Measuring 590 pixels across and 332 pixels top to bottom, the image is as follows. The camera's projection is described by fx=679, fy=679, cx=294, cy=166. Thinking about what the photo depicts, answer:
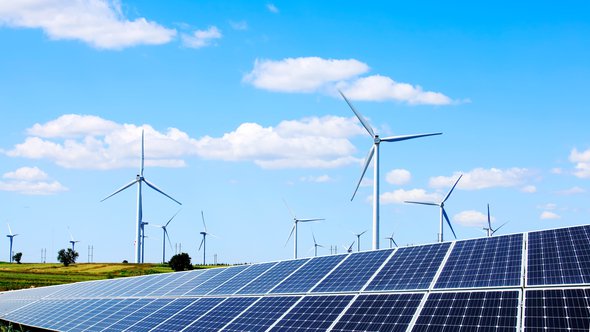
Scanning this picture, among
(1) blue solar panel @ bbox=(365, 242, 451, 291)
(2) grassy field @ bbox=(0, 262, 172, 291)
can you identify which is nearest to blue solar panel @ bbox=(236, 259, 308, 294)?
(1) blue solar panel @ bbox=(365, 242, 451, 291)

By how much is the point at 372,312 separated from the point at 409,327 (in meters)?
2.51

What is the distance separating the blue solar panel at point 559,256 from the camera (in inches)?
824

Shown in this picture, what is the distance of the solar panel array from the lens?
20109 mm

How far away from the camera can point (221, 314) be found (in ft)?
97.8

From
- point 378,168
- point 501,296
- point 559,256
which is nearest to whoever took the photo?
point 501,296

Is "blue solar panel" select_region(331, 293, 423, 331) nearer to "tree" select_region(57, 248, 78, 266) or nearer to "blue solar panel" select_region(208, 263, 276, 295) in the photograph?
"blue solar panel" select_region(208, 263, 276, 295)

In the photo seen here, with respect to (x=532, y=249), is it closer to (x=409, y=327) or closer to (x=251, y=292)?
(x=409, y=327)

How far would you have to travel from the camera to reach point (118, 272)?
14000cm

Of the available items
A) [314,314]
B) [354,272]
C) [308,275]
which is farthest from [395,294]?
[308,275]

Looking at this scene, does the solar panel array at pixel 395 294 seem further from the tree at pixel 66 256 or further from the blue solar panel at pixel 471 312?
the tree at pixel 66 256

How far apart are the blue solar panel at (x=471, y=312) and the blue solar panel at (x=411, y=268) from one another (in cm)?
228

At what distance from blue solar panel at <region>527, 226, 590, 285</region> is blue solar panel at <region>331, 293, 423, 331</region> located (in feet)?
13.3

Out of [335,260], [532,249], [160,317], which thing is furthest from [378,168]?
[532,249]

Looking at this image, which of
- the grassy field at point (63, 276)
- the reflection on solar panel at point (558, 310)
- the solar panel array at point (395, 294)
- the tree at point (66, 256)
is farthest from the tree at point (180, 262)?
the reflection on solar panel at point (558, 310)
